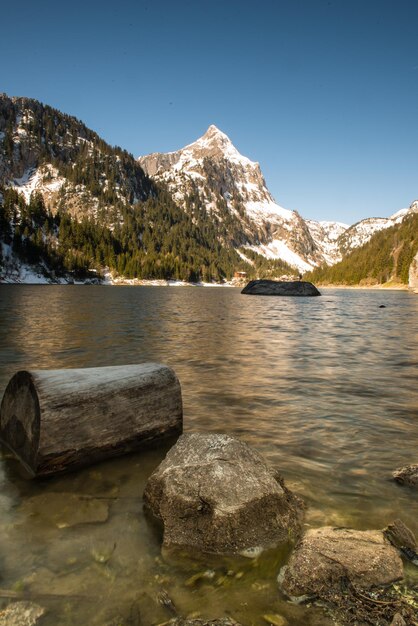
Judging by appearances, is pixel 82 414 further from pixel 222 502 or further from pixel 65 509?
pixel 222 502

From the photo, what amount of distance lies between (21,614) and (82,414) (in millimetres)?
2633

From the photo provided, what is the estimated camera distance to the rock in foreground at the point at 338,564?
3.37m

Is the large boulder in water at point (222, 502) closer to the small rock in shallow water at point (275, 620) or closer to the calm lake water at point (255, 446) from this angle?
the calm lake water at point (255, 446)

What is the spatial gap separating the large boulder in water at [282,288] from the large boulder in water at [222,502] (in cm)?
8381

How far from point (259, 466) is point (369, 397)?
6.03 meters

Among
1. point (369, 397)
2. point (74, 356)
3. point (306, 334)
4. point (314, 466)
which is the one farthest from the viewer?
point (306, 334)

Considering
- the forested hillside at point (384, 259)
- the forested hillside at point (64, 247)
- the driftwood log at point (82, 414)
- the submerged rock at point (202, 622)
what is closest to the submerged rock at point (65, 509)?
the driftwood log at point (82, 414)

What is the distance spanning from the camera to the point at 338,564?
349 cm

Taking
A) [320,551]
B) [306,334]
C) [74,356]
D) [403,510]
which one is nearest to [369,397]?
[403,510]

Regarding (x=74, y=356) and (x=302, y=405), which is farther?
(x=74, y=356)

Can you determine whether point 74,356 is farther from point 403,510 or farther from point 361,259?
point 361,259

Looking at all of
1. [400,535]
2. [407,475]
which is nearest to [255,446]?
[407,475]

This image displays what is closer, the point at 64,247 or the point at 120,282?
the point at 64,247

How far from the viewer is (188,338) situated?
64.7 ft
